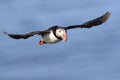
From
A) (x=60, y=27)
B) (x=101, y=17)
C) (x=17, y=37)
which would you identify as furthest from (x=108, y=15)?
(x=17, y=37)

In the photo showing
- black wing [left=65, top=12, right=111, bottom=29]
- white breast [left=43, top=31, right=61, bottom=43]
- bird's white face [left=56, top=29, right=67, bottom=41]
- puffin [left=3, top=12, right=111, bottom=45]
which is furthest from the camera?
black wing [left=65, top=12, right=111, bottom=29]

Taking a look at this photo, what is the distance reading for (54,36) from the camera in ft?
81.5

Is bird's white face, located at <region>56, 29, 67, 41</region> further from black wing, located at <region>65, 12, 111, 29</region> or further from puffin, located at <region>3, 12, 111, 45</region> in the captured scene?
black wing, located at <region>65, 12, 111, 29</region>

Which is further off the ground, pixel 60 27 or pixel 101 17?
pixel 101 17

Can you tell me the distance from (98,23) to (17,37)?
4603mm

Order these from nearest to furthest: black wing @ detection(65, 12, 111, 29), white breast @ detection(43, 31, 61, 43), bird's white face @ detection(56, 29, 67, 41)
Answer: bird's white face @ detection(56, 29, 67, 41) < white breast @ detection(43, 31, 61, 43) < black wing @ detection(65, 12, 111, 29)

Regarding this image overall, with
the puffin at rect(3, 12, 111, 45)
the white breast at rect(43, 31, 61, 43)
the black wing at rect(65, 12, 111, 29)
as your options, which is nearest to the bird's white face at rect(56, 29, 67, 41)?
the puffin at rect(3, 12, 111, 45)

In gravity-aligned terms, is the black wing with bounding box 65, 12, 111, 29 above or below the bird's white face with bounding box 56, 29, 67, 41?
above

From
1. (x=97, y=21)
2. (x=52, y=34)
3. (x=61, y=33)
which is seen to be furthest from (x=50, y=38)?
(x=97, y=21)

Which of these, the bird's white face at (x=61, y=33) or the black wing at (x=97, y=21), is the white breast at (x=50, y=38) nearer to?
the bird's white face at (x=61, y=33)

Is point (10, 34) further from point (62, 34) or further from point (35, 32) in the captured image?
point (62, 34)

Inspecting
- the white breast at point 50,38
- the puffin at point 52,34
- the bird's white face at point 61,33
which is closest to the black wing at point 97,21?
the puffin at point 52,34

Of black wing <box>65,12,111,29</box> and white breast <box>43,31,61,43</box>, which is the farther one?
black wing <box>65,12,111,29</box>

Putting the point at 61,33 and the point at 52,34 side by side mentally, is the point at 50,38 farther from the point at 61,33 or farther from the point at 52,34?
the point at 61,33
